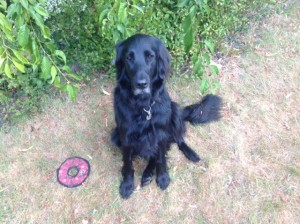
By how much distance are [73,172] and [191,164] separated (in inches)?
43.3

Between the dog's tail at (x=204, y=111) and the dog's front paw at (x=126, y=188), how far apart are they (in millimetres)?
840

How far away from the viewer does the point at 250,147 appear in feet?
9.55

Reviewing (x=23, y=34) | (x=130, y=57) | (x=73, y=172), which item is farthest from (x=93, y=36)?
(x=23, y=34)

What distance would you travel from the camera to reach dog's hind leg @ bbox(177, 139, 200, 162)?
2.80 meters

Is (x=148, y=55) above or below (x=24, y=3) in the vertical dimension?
below

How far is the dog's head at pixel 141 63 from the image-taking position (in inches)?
78.2

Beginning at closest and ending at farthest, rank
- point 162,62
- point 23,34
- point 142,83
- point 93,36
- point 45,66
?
1. point 23,34
2. point 45,66
3. point 142,83
4. point 162,62
5. point 93,36

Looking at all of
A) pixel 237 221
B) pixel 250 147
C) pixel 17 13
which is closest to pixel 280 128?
pixel 250 147

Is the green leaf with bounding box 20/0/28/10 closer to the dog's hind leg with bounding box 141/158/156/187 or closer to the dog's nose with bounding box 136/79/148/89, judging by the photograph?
the dog's nose with bounding box 136/79/148/89

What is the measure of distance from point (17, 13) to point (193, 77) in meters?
2.34

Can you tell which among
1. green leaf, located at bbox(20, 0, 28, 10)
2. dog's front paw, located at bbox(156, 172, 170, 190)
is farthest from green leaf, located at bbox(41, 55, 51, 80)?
dog's front paw, located at bbox(156, 172, 170, 190)

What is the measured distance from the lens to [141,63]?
78.8 inches

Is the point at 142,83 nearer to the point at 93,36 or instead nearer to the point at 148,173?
the point at 148,173

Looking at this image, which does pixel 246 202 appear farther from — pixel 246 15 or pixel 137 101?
pixel 246 15
